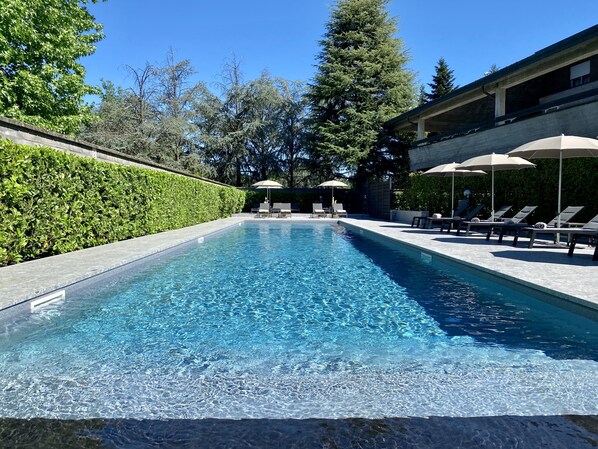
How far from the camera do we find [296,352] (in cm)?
372

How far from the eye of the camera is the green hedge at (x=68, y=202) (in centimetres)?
673

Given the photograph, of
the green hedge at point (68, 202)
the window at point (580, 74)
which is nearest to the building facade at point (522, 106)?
the window at point (580, 74)

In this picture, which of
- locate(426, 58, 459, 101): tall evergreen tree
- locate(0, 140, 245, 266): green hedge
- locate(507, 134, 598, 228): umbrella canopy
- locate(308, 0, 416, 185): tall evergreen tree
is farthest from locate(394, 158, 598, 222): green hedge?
locate(426, 58, 459, 101): tall evergreen tree

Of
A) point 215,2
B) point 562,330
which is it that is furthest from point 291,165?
point 562,330

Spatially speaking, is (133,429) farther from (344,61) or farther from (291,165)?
(291,165)

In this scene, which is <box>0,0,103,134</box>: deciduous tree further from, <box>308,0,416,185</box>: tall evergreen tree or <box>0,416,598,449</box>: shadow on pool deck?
<box>308,0,416,185</box>: tall evergreen tree

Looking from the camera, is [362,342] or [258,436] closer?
[258,436]

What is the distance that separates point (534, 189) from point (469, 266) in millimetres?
7631

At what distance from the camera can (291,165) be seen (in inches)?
1453

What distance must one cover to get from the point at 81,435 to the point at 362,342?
2563 mm

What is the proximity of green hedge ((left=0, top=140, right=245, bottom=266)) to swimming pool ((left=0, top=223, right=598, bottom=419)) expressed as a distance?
203 centimetres

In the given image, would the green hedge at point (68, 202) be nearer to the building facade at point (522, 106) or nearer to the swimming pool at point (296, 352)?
the swimming pool at point (296, 352)

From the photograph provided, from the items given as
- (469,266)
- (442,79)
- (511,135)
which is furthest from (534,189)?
(442,79)

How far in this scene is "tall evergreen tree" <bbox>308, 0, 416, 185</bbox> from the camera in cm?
2844
